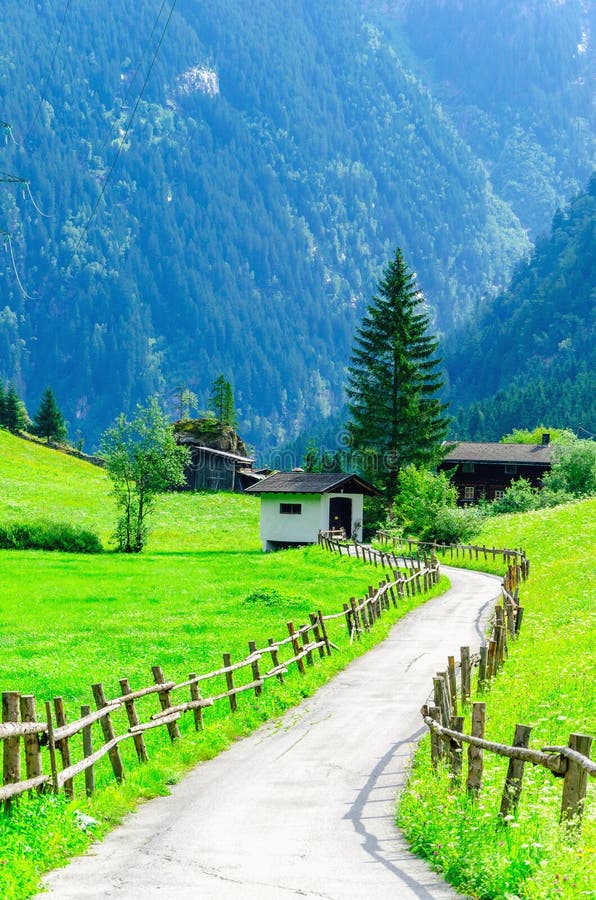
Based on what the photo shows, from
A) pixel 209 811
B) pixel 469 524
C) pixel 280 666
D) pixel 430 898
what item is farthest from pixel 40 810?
pixel 469 524

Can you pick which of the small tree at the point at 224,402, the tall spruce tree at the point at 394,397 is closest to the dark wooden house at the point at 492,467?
the tall spruce tree at the point at 394,397

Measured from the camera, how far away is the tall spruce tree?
8431 cm

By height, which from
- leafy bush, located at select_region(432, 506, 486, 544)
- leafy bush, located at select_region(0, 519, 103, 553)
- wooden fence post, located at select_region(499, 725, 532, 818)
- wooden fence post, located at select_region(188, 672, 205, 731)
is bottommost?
wooden fence post, located at select_region(188, 672, 205, 731)

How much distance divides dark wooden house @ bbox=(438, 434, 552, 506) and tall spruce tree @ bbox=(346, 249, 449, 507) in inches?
1083

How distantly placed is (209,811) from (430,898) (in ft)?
15.5

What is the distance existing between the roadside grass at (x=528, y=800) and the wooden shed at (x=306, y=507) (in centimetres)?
4373

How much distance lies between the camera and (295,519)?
75.9 metres

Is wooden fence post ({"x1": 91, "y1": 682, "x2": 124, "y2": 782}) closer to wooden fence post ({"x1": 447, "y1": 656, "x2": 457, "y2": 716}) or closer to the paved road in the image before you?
the paved road

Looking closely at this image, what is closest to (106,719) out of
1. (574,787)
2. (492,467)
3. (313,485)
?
(574,787)

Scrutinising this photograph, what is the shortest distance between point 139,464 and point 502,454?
182 feet

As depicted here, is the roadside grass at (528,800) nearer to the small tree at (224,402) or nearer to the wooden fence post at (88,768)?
the wooden fence post at (88,768)

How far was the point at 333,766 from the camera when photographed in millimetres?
16484

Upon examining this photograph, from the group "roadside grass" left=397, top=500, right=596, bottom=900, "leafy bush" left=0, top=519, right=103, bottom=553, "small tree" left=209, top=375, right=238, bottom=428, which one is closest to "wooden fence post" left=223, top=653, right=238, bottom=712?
"roadside grass" left=397, top=500, right=596, bottom=900

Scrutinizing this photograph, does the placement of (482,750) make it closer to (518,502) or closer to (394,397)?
(394,397)
